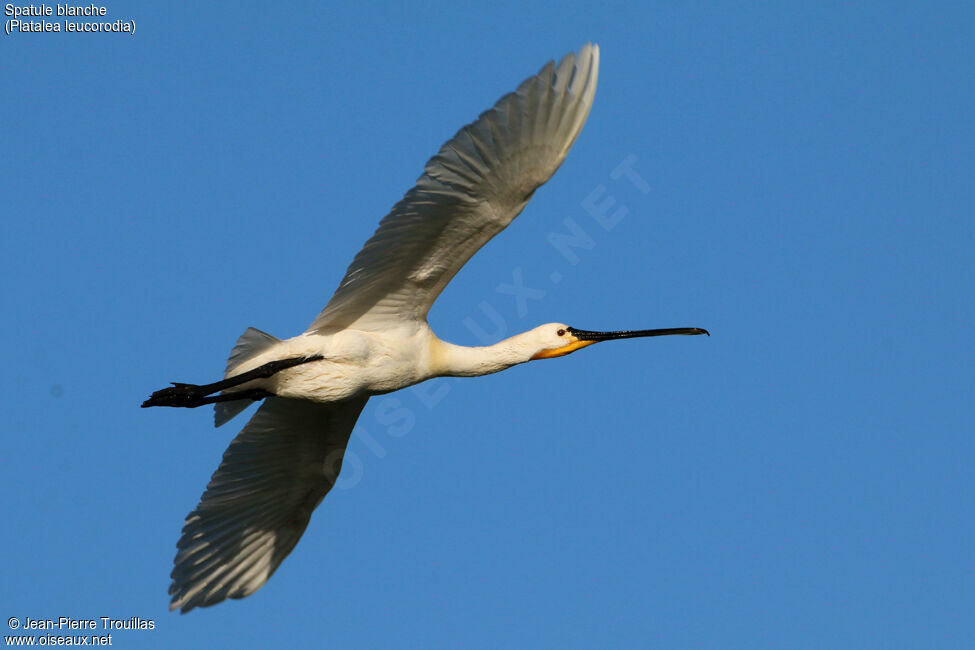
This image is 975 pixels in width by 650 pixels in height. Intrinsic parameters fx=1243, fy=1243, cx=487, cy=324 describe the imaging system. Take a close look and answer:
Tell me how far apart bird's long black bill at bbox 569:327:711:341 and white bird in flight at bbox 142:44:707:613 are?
0.05ft

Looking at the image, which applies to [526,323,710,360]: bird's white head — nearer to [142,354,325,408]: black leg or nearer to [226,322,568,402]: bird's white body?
[226,322,568,402]: bird's white body

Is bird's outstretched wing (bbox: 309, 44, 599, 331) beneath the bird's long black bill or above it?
above

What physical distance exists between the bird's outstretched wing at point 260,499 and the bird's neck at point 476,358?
4.62ft

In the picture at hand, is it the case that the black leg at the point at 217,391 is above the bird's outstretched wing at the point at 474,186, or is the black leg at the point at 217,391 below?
below

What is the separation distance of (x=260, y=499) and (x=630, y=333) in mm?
4969

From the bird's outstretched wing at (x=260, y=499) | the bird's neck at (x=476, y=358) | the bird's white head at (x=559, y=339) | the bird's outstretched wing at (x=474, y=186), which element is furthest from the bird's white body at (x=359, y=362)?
the bird's outstretched wing at (x=260, y=499)

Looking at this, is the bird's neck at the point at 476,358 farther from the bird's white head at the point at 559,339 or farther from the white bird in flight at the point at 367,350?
the bird's white head at the point at 559,339

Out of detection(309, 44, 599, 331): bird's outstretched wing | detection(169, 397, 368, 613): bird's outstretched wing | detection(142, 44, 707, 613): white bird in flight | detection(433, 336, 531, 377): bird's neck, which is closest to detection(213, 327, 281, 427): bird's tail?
detection(142, 44, 707, 613): white bird in flight

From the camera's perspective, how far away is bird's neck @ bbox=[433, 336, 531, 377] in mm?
13836

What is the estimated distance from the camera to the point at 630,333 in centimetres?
1523

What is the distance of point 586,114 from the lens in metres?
11.7

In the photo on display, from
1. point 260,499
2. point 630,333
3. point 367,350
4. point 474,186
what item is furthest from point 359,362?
point 630,333

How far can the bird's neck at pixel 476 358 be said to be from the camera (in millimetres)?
→ 13836

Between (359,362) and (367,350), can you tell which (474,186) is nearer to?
(367,350)
